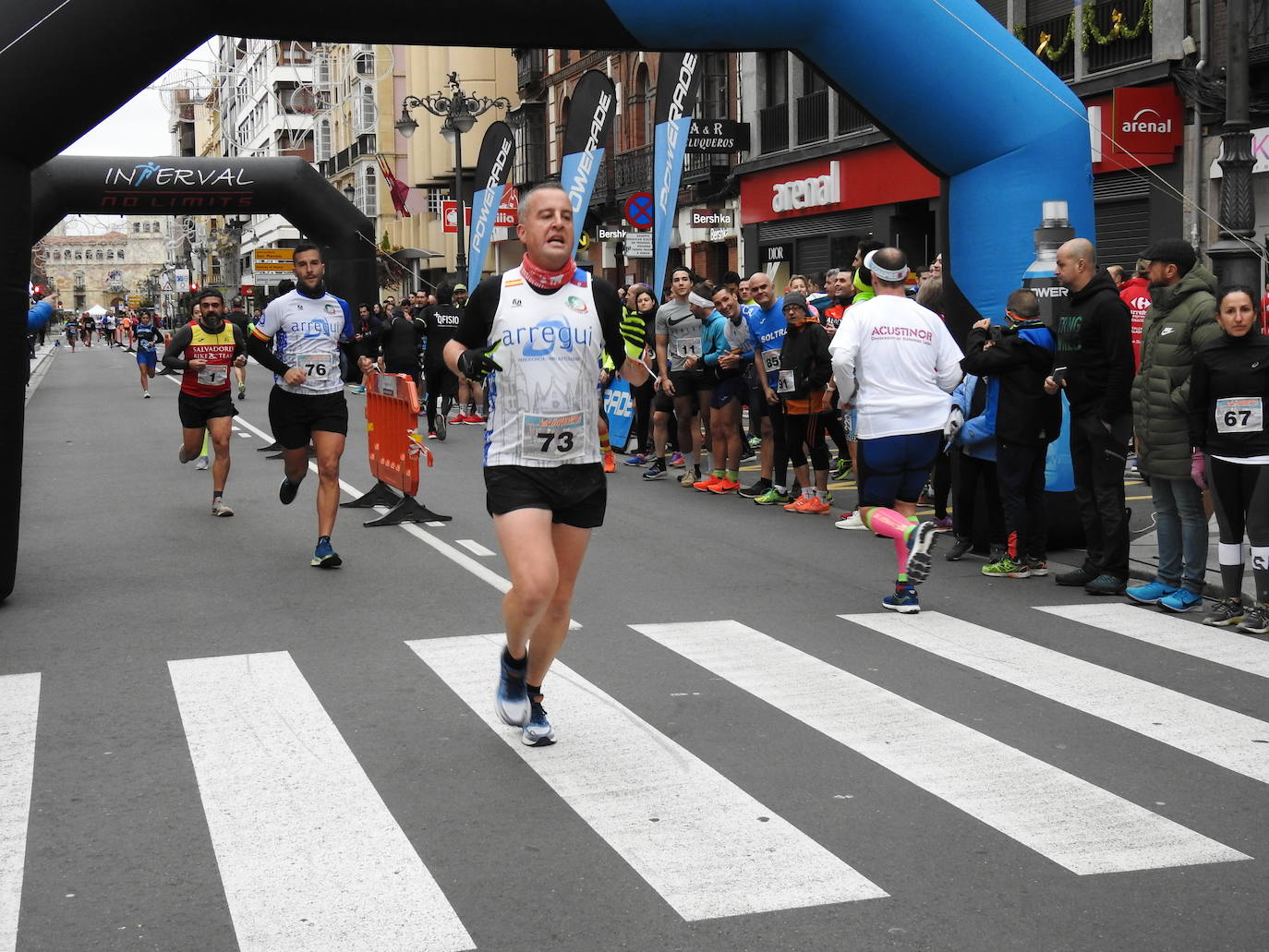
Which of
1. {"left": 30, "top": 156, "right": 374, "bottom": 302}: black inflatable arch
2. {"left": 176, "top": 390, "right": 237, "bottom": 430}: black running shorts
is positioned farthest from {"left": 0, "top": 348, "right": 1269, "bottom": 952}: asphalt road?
{"left": 30, "top": 156, "right": 374, "bottom": 302}: black inflatable arch

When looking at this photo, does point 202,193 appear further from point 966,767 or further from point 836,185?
point 966,767

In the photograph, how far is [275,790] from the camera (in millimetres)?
5262

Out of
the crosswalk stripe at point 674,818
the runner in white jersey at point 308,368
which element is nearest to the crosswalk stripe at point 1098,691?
the crosswalk stripe at point 674,818

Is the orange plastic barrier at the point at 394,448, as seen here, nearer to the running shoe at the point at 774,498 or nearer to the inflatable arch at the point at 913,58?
the running shoe at the point at 774,498

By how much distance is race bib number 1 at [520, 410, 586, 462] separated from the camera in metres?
5.68

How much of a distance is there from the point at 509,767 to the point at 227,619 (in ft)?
11.1

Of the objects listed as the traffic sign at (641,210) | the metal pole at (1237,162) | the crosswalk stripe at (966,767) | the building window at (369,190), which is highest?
the building window at (369,190)

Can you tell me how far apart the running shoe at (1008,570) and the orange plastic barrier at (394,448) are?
4.33 metres

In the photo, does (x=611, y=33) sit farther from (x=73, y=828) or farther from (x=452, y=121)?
(x=452, y=121)

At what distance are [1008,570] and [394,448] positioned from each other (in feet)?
18.2

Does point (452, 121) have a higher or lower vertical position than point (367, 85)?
lower

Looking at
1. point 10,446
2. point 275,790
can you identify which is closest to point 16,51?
point 10,446

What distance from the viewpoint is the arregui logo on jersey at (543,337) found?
5.68m

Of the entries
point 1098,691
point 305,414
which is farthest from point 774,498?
point 1098,691
